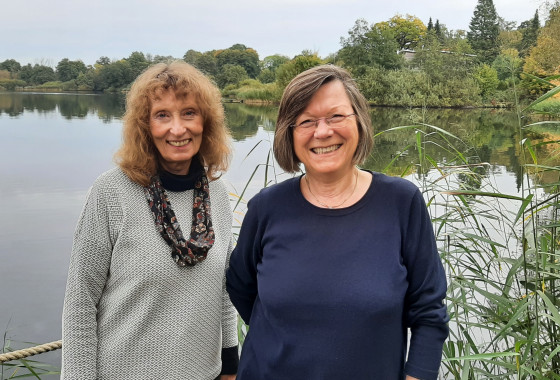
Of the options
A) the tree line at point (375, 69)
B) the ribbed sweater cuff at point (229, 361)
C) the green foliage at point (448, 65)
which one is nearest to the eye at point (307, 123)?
the ribbed sweater cuff at point (229, 361)

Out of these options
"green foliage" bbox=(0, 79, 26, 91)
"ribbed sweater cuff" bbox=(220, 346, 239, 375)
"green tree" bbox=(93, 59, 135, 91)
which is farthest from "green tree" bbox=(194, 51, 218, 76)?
"green foliage" bbox=(0, 79, 26, 91)

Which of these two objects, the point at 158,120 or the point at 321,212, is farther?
the point at 158,120

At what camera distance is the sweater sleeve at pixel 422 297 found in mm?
1246

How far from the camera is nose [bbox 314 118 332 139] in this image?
4.24ft

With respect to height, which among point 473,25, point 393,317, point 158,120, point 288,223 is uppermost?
point 473,25

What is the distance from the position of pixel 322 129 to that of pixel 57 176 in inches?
451

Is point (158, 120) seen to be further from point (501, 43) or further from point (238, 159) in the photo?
point (238, 159)

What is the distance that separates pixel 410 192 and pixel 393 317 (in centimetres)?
30

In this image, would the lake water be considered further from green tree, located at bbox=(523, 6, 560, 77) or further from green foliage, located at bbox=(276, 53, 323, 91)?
green foliage, located at bbox=(276, 53, 323, 91)

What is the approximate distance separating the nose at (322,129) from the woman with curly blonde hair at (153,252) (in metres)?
0.38

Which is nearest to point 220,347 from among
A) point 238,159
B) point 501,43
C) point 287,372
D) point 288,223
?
point 287,372

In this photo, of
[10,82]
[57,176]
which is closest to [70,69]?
[10,82]

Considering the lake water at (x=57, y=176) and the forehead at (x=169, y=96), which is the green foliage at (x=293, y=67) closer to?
the lake water at (x=57, y=176)

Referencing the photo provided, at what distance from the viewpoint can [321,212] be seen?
1303 mm
